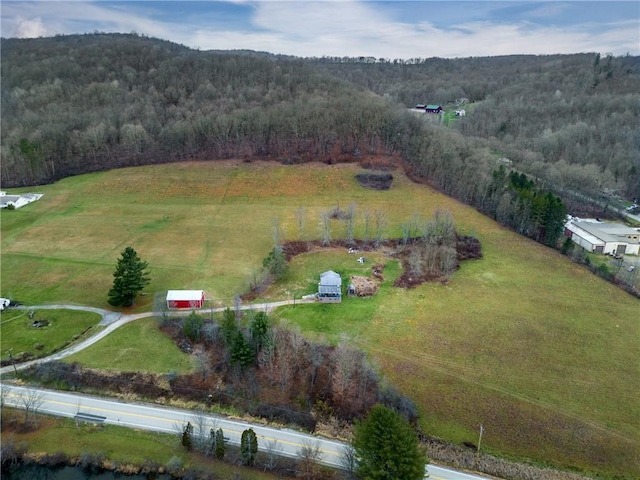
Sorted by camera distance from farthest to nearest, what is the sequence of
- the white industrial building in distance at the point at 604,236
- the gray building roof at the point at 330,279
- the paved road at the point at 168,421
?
the white industrial building in distance at the point at 604,236, the gray building roof at the point at 330,279, the paved road at the point at 168,421

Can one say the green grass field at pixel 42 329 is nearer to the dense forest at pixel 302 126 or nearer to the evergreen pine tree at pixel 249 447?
the evergreen pine tree at pixel 249 447

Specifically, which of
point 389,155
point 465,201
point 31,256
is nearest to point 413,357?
point 465,201

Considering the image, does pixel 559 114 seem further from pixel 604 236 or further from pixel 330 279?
pixel 330 279

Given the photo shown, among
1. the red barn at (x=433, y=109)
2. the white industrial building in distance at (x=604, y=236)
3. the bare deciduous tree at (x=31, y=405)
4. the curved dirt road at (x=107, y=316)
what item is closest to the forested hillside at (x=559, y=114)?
the red barn at (x=433, y=109)

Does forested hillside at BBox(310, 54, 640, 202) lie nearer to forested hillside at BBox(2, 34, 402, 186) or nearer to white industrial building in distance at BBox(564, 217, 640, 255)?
white industrial building in distance at BBox(564, 217, 640, 255)

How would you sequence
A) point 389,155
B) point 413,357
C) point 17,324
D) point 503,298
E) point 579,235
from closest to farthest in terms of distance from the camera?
1. point 413,357
2. point 17,324
3. point 503,298
4. point 579,235
5. point 389,155

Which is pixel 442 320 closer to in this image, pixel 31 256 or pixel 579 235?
pixel 579 235

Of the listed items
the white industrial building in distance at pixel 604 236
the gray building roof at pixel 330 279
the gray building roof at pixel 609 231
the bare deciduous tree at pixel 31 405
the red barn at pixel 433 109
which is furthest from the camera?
the red barn at pixel 433 109
